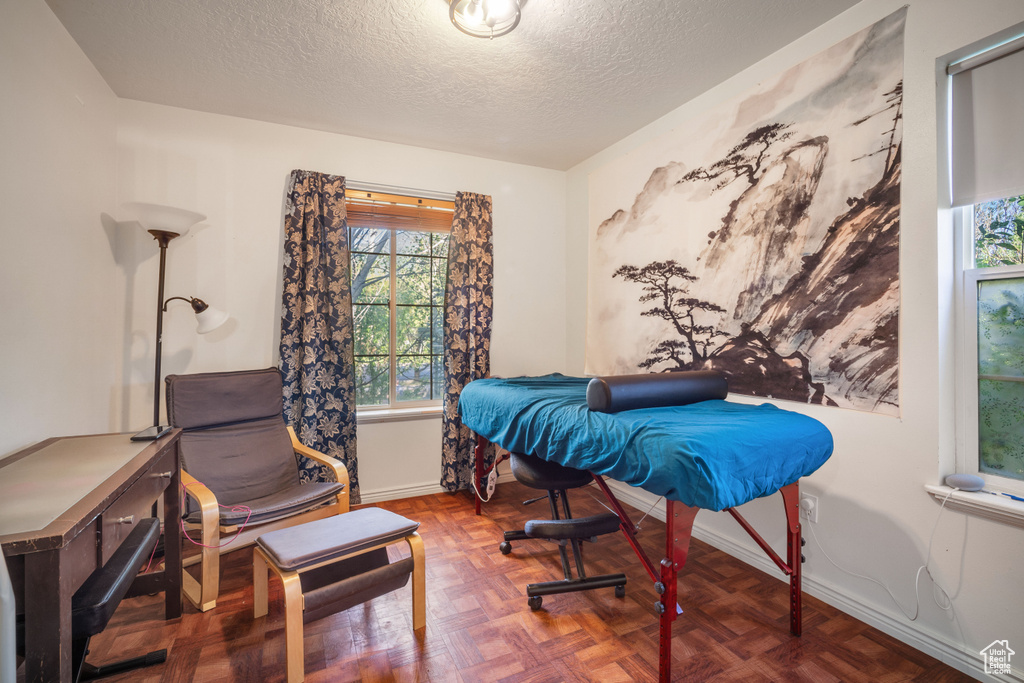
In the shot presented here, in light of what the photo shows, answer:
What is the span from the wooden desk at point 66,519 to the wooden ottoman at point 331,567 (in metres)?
0.46

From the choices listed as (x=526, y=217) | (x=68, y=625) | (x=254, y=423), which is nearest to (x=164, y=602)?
(x=254, y=423)

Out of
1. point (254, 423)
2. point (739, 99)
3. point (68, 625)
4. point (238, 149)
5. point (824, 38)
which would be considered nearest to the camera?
point (68, 625)

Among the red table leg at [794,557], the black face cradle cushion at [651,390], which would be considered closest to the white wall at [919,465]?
the red table leg at [794,557]

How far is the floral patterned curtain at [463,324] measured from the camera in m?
3.44

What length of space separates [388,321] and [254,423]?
3.85ft

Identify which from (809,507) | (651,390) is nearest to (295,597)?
(651,390)

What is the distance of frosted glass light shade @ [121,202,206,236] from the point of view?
7.46 ft

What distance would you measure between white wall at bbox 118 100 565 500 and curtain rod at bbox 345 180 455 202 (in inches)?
1.8

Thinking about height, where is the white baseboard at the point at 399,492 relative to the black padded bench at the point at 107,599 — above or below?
below

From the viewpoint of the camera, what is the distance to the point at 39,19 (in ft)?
6.14

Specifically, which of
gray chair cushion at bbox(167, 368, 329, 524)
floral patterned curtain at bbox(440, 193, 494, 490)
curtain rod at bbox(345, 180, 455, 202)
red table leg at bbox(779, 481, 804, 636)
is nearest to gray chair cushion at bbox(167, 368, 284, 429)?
gray chair cushion at bbox(167, 368, 329, 524)

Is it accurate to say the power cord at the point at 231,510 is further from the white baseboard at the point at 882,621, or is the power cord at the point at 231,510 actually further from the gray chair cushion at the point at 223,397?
the white baseboard at the point at 882,621

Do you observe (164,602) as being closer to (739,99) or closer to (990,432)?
(990,432)

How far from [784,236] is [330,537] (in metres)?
2.40
